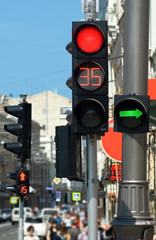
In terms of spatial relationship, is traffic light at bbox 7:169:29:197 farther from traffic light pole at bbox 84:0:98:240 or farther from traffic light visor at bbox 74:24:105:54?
traffic light visor at bbox 74:24:105:54

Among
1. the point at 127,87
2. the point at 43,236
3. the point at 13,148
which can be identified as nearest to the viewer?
the point at 127,87

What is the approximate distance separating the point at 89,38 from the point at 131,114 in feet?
2.80

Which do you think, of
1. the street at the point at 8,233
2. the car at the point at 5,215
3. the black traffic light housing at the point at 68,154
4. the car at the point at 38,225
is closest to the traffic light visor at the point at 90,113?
the black traffic light housing at the point at 68,154

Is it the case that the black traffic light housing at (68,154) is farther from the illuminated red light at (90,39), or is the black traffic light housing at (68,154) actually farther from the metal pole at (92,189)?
the illuminated red light at (90,39)

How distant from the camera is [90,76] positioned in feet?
23.1

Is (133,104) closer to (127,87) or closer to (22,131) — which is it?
(127,87)

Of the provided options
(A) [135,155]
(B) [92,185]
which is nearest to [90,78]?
(A) [135,155]

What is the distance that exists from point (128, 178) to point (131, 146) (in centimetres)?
33

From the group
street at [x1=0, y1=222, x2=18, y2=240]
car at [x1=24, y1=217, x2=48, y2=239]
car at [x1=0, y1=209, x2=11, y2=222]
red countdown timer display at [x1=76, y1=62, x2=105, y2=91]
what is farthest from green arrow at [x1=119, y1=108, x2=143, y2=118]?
car at [x1=0, y1=209, x2=11, y2=222]

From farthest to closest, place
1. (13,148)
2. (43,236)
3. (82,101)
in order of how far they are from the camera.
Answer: (43,236) → (13,148) → (82,101)

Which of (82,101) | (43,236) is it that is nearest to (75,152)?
(82,101)

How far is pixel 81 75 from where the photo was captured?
7.02m

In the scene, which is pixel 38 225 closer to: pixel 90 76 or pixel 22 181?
pixel 22 181

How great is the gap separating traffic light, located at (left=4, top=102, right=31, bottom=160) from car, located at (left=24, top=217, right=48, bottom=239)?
3381 cm
